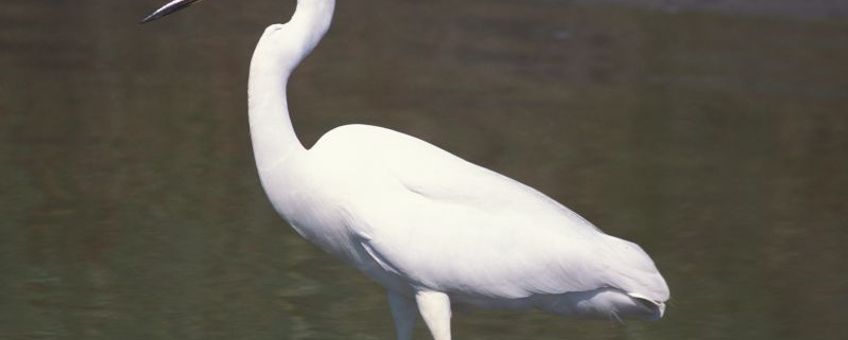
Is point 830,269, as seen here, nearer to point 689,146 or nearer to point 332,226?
point 689,146

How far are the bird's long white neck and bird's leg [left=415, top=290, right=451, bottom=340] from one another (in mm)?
461

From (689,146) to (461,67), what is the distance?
2306mm

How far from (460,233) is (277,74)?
574mm

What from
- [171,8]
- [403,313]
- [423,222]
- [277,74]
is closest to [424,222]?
[423,222]

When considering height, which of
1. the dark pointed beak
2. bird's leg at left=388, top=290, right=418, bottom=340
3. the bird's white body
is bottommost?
bird's leg at left=388, top=290, right=418, bottom=340

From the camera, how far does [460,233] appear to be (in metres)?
3.79

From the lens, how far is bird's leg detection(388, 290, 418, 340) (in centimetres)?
400

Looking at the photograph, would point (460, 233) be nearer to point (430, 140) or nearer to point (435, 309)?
point (435, 309)

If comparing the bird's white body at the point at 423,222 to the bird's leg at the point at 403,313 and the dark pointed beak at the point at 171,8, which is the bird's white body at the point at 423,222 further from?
the dark pointed beak at the point at 171,8

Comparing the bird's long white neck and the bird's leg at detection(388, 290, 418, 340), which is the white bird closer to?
the bird's long white neck

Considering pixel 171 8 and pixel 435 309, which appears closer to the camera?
pixel 435 309

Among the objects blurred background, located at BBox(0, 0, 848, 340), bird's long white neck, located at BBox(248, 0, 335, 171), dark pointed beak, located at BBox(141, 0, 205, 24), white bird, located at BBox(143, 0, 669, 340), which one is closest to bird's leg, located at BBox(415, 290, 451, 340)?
white bird, located at BBox(143, 0, 669, 340)

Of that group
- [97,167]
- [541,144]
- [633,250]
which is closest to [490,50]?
[541,144]

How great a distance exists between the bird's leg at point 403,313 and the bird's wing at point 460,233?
0.81 feet
